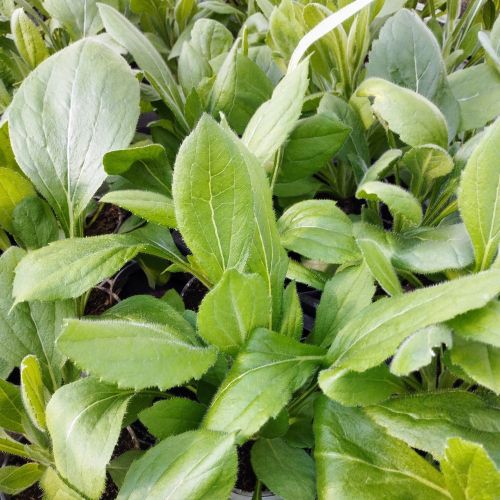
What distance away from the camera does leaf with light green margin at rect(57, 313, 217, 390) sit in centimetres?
38

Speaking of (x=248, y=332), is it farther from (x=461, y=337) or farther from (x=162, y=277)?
(x=162, y=277)

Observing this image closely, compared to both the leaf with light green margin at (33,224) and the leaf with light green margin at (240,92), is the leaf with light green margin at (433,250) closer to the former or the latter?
the leaf with light green margin at (240,92)

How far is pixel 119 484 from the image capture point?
556 mm

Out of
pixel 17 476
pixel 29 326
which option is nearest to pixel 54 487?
pixel 17 476

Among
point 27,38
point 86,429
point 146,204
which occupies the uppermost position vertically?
point 27,38

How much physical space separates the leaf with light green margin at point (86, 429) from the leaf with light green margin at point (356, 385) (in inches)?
6.6

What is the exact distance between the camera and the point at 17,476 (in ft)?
1.76

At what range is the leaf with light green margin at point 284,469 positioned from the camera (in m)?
0.49

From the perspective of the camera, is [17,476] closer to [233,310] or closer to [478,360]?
[233,310]

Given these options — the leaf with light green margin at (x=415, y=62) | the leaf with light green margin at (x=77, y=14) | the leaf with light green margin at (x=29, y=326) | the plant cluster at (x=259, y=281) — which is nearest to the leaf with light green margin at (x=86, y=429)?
the plant cluster at (x=259, y=281)

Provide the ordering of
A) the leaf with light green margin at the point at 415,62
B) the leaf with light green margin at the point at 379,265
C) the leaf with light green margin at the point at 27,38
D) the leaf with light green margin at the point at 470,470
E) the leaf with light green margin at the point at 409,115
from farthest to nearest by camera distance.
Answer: the leaf with light green margin at the point at 27,38
the leaf with light green margin at the point at 415,62
the leaf with light green margin at the point at 409,115
the leaf with light green margin at the point at 379,265
the leaf with light green margin at the point at 470,470

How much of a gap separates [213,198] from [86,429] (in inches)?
8.0

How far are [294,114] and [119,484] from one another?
1.25ft

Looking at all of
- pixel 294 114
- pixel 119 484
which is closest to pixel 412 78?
pixel 294 114
